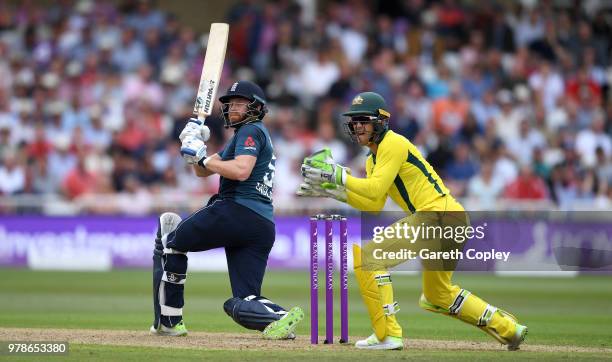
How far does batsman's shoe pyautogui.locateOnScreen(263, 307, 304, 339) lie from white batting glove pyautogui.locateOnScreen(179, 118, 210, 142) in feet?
5.42

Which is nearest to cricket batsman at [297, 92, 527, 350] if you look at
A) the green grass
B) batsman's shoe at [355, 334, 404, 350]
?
batsman's shoe at [355, 334, 404, 350]

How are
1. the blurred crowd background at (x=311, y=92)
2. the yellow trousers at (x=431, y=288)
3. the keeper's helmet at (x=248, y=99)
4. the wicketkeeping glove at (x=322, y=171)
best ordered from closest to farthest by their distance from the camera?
the wicketkeeping glove at (x=322, y=171), the yellow trousers at (x=431, y=288), the keeper's helmet at (x=248, y=99), the blurred crowd background at (x=311, y=92)

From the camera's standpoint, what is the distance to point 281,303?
13.7m

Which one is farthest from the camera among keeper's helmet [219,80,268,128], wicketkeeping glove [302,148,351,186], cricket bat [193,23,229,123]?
cricket bat [193,23,229,123]

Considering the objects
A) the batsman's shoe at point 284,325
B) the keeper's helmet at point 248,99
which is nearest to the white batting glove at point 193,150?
the keeper's helmet at point 248,99

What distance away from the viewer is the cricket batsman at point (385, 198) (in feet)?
28.7

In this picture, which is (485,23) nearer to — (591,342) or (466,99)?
(466,99)

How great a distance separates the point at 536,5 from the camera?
22.9 metres

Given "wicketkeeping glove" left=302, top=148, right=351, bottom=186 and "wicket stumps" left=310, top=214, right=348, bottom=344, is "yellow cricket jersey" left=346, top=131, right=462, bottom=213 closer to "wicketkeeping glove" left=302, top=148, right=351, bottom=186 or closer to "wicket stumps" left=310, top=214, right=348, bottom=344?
"wicketkeeping glove" left=302, top=148, right=351, bottom=186

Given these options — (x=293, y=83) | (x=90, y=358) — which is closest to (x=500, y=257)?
(x=90, y=358)

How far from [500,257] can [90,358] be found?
3.87 m

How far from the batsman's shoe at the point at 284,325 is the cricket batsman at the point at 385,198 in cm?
61

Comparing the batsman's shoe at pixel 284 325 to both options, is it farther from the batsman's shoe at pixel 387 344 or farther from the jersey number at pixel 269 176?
the jersey number at pixel 269 176

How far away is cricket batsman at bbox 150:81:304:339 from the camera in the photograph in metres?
9.32
